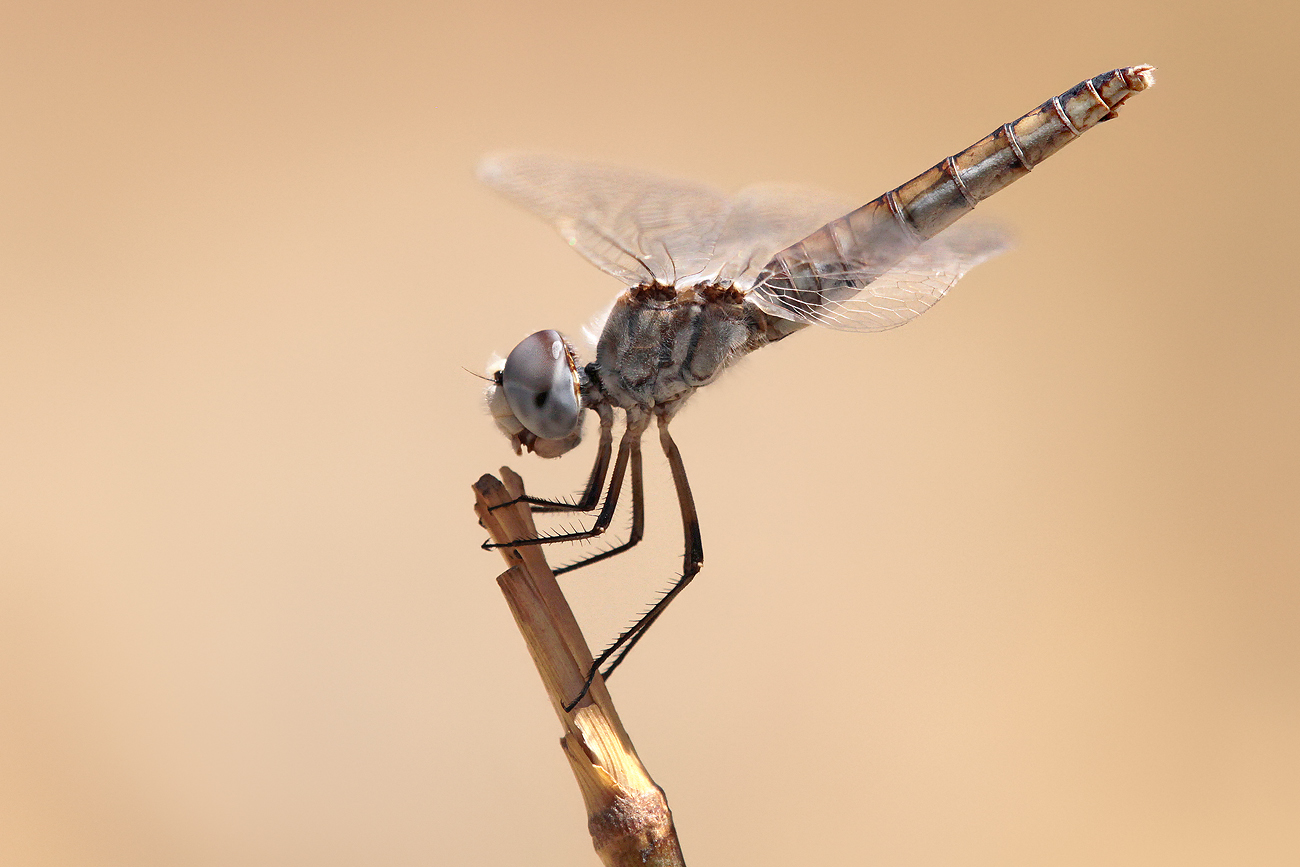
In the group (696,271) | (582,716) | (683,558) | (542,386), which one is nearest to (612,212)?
(696,271)

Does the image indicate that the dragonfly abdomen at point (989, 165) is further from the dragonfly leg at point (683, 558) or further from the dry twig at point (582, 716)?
the dry twig at point (582, 716)

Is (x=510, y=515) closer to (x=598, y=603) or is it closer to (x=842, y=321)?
(x=598, y=603)

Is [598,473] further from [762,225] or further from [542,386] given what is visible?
[762,225]

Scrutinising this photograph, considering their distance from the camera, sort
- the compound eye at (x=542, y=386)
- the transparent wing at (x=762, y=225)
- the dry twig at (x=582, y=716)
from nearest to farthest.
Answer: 1. the dry twig at (x=582, y=716)
2. the compound eye at (x=542, y=386)
3. the transparent wing at (x=762, y=225)

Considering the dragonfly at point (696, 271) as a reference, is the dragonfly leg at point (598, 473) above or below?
below

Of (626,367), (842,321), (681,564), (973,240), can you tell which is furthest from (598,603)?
(973,240)

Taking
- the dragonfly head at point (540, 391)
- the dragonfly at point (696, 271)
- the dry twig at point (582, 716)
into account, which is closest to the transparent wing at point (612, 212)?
the dragonfly at point (696, 271)

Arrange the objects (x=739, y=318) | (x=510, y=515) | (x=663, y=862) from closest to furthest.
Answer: (x=663, y=862) < (x=510, y=515) < (x=739, y=318)

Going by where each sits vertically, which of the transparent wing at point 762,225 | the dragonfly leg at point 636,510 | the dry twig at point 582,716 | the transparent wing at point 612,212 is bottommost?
the dry twig at point 582,716
